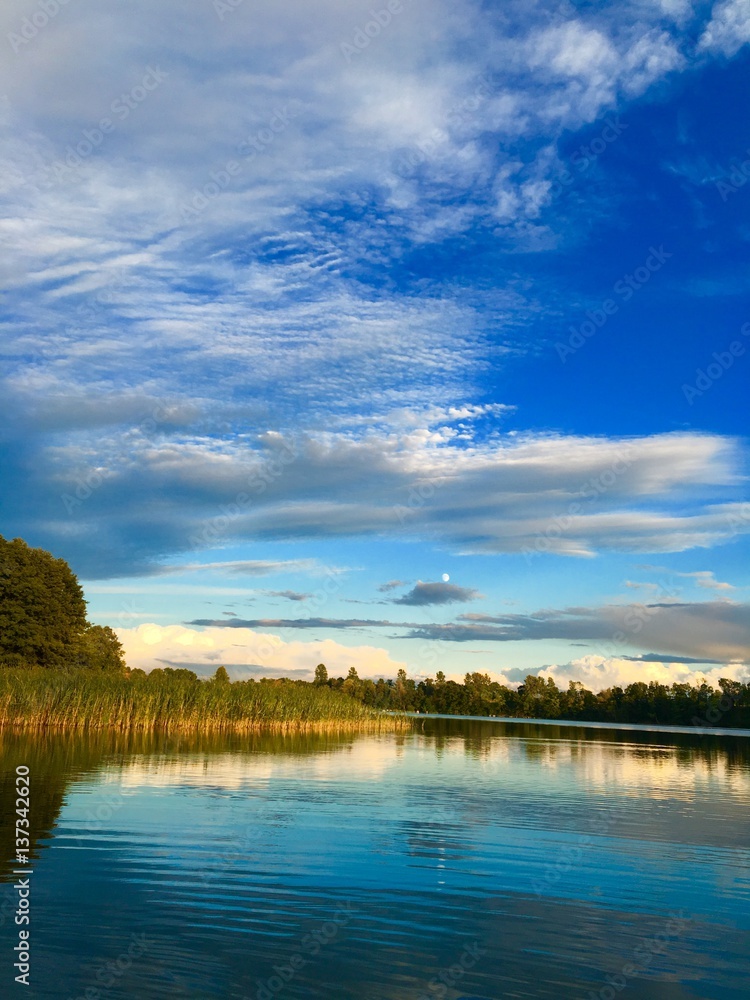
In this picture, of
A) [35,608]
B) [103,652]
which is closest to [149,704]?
[35,608]

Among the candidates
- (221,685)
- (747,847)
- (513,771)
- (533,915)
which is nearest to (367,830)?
(533,915)

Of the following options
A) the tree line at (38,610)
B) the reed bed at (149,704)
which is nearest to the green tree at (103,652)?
the tree line at (38,610)

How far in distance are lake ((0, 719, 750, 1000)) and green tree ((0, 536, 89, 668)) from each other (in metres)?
49.6

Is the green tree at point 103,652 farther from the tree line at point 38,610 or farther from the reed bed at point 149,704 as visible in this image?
the reed bed at point 149,704

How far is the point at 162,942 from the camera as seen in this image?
1193cm

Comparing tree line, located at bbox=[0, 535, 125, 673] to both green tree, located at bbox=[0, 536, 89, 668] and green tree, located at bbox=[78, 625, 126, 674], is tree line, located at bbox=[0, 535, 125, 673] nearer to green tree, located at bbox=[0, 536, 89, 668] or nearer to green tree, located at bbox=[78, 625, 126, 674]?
green tree, located at bbox=[0, 536, 89, 668]

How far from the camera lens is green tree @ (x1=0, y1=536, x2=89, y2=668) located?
77438mm

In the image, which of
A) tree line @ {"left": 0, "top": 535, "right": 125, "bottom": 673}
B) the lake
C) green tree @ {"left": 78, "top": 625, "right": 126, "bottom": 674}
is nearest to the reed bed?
the lake

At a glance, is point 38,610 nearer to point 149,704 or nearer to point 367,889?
point 149,704

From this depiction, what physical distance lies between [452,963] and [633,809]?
18515mm

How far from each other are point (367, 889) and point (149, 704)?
3725cm

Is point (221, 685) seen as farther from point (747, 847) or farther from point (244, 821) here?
point (747, 847)

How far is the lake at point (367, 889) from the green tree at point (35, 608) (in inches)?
1952

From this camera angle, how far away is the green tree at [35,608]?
77.4 meters
